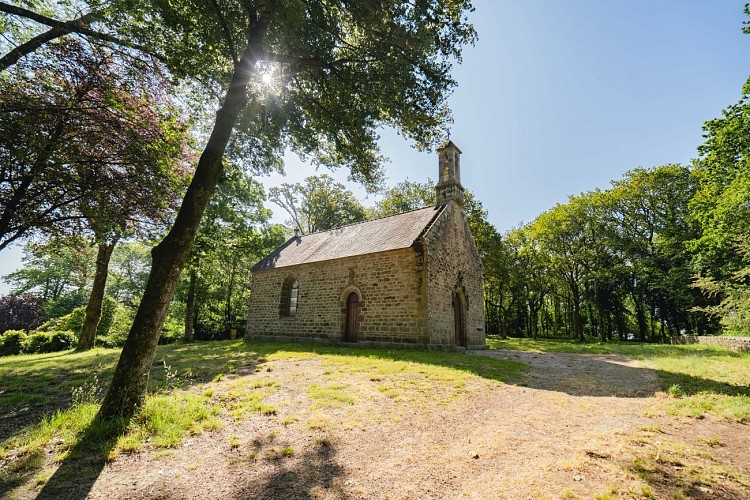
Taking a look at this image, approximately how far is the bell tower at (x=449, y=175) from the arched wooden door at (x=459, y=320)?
17.8 feet

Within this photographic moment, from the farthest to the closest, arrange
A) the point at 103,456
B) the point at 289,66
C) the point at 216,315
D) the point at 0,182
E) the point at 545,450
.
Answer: the point at 216,315 < the point at 289,66 < the point at 0,182 < the point at 545,450 < the point at 103,456

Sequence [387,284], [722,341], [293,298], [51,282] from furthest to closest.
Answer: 1. [51,282]
2. [293,298]
3. [722,341]
4. [387,284]

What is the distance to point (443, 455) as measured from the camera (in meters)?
3.74

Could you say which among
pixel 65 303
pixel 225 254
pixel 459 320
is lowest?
pixel 459 320

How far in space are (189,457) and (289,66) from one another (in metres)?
8.51

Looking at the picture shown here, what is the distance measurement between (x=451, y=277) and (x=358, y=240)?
5.46m

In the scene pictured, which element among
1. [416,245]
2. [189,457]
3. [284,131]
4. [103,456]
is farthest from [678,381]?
[284,131]

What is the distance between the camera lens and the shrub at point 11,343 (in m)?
15.5

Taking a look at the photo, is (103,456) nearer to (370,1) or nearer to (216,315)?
(370,1)

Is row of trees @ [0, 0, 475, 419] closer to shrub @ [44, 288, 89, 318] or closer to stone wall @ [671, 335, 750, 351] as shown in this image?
stone wall @ [671, 335, 750, 351]

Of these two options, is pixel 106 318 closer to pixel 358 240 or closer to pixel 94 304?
pixel 94 304

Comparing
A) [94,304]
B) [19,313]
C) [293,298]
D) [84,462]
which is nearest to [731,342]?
[293,298]

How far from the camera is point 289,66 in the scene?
821cm

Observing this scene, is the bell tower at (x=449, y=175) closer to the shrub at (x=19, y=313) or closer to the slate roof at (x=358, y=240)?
the slate roof at (x=358, y=240)
